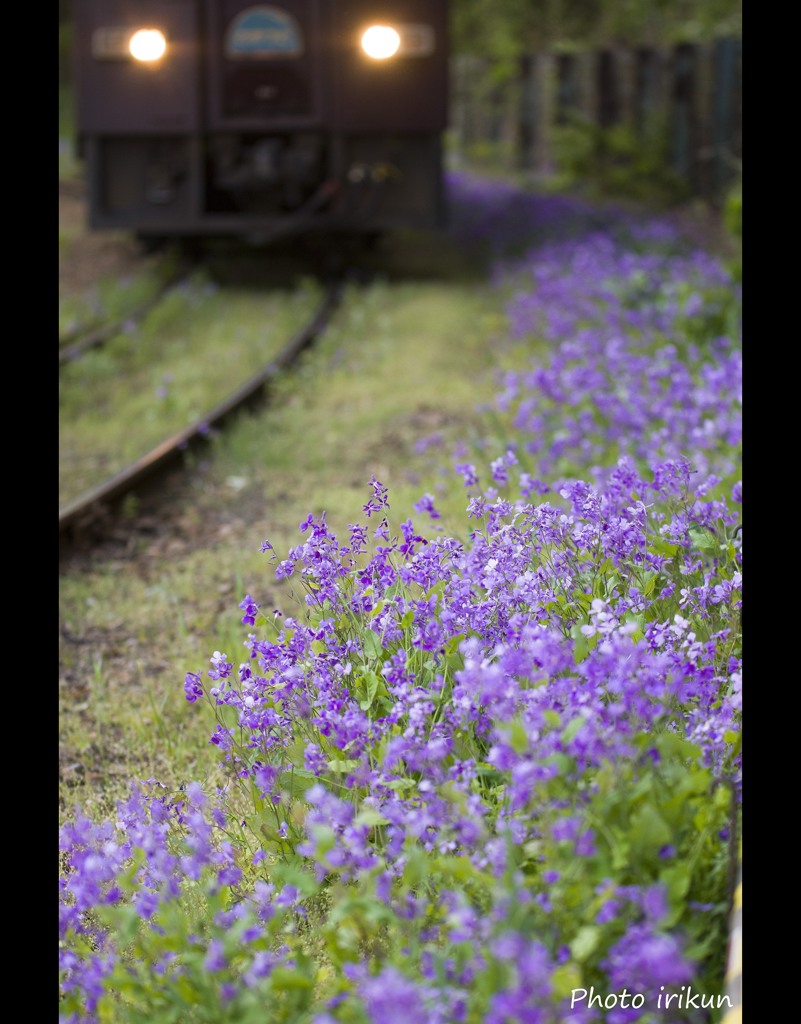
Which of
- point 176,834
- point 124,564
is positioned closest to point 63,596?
point 124,564

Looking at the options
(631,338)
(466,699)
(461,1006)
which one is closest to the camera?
(461,1006)

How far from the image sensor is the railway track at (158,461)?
5.11 meters

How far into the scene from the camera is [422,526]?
4406 millimetres

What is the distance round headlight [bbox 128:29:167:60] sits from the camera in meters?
9.59

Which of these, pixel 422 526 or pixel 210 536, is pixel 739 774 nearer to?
pixel 422 526

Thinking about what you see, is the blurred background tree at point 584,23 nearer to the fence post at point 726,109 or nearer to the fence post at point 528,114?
the fence post at point 528,114

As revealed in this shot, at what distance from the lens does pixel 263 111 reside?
9.84 m

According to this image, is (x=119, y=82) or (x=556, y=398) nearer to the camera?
(x=556, y=398)

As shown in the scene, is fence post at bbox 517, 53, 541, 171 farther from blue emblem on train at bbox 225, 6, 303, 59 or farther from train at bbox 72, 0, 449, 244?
blue emblem on train at bbox 225, 6, 303, 59

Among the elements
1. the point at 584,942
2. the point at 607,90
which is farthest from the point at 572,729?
the point at 607,90

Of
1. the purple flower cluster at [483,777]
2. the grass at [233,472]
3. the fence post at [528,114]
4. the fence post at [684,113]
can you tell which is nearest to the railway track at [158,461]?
the grass at [233,472]

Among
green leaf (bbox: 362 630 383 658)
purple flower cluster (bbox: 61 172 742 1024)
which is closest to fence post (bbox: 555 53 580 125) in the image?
purple flower cluster (bbox: 61 172 742 1024)

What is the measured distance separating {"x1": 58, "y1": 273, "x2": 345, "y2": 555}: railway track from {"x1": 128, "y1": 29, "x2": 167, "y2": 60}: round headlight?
9.77ft
